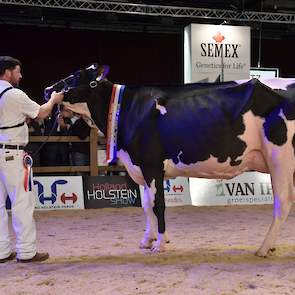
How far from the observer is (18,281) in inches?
156

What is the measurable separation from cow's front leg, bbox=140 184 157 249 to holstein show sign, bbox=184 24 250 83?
18.5ft

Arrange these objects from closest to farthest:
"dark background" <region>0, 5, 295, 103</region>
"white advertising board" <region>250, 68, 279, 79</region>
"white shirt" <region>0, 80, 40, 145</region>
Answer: "white shirt" <region>0, 80, 40, 145</region>
"white advertising board" <region>250, 68, 279, 79</region>
"dark background" <region>0, 5, 295, 103</region>

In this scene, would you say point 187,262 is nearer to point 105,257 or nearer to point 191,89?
point 105,257

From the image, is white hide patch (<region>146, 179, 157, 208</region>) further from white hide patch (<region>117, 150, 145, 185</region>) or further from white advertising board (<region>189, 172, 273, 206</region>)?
white advertising board (<region>189, 172, 273, 206</region>)

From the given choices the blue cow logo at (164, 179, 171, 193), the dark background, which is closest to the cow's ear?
the blue cow logo at (164, 179, 171, 193)

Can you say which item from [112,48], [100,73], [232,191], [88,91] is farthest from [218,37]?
[88,91]

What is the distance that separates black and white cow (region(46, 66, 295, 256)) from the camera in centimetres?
459

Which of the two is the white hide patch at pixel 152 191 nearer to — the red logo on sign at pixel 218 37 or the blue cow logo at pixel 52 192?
the blue cow logo at pixel 52 192

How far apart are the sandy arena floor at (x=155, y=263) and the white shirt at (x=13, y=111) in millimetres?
1112

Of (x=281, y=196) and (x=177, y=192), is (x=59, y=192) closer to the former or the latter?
(x=177, y=192)

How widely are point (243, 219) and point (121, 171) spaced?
2.87 m

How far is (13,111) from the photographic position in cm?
437

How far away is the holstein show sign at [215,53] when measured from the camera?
33.6 ft

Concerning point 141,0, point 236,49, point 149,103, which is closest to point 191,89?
point 149,103
